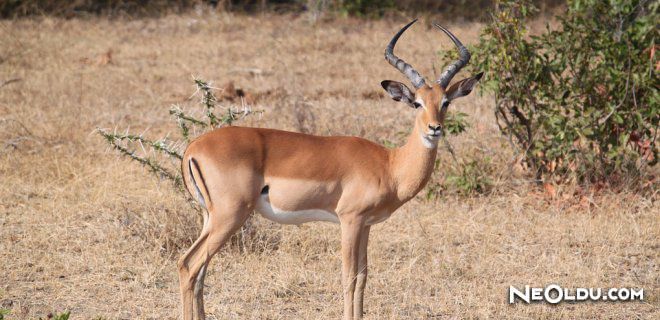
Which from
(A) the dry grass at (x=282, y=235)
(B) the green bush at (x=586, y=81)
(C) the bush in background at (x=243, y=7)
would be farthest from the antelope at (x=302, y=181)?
(C) the bush in background at (x=243, y=7)

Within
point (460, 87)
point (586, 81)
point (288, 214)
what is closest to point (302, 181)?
point (288, 214)

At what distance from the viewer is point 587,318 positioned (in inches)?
199

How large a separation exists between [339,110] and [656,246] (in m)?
3.63

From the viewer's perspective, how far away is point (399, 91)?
16.9ft

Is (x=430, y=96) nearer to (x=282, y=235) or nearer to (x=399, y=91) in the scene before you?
(x=399, y=91)

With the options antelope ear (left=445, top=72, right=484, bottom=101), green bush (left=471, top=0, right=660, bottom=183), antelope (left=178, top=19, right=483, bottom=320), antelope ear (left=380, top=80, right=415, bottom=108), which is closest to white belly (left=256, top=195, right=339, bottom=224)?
antelope (left=178, top=19, right=483, bottom=320)

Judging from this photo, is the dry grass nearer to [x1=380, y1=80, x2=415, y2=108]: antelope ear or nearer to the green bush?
the green bush

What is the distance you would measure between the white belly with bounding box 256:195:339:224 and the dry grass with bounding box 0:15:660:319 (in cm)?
55

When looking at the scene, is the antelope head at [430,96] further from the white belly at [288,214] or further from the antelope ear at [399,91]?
the white belly at [288,214]

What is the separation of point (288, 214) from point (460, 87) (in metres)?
1.13

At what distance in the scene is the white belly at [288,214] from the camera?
4.73m

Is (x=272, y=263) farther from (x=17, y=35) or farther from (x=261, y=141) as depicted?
(x=17, y=35)

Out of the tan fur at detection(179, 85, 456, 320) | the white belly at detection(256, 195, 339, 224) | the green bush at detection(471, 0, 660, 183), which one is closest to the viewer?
the tan fur at detection(179, 85, 456, 320)

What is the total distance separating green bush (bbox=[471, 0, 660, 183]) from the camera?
22.1 ft
